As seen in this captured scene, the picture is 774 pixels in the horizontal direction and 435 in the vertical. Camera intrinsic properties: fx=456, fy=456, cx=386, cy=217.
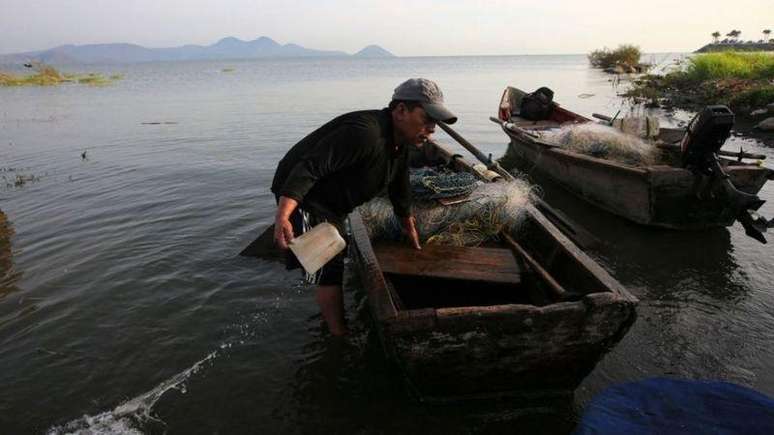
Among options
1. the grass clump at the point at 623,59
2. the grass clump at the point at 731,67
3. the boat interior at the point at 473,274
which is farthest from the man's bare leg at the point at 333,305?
the grass clump at the point at 623,59

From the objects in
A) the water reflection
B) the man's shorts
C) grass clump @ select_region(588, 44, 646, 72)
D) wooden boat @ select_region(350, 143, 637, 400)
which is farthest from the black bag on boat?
grass clump @ select_region(588, 44, 646, 72)

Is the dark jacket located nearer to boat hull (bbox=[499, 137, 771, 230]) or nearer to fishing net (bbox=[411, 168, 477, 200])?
fishing net (bbox=[411, 168, 477, 200])

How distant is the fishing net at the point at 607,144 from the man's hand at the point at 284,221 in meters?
6.49

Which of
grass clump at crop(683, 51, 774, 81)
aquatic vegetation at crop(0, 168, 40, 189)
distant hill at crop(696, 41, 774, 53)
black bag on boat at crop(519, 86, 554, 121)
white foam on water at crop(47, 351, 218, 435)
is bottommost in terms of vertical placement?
white foam on water at crop(47, 351, 218, 435)

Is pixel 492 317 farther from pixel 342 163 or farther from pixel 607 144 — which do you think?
pixel 607 144

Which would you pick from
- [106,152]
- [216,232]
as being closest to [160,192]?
[216,232]

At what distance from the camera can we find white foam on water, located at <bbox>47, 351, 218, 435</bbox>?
355 cm

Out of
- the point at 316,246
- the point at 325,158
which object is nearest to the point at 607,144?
the point at 325,158

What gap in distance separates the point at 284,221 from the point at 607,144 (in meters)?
7.02

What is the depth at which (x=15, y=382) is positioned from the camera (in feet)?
13.2

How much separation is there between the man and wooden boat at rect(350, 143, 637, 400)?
2.11 feet

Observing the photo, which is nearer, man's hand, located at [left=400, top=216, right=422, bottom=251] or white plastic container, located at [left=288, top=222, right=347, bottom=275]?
white plastic container, located at [left=288, top=222, right=347, bottom=275]

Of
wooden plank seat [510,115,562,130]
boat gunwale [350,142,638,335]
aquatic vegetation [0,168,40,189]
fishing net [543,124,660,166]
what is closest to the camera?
boat gunwale [350,142,638,335]

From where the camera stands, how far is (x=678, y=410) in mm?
2717
